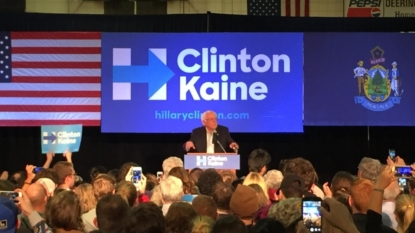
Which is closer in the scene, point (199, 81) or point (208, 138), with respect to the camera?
point (208, 138)

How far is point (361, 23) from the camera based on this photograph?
1187 cm

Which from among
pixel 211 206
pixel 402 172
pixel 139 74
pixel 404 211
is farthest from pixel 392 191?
pixel 139 74

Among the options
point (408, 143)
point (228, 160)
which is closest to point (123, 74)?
point (228, 160)

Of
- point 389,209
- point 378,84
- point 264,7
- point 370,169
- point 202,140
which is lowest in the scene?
point 389,209

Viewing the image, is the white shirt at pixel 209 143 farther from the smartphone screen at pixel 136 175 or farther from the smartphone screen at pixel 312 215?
the smartphone screen at pixel 312 215

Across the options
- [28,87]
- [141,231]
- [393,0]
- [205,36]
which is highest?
[393,0]

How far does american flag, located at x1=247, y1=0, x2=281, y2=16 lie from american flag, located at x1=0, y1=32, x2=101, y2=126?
377cm

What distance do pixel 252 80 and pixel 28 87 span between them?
3357mm

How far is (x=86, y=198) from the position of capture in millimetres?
5309

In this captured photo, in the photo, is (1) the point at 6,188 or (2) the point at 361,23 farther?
(2) the point at 361,23

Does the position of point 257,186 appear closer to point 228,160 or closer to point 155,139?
point 228,160

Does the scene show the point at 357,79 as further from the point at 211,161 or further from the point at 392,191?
the point at 392,191

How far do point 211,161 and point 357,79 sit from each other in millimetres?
4143

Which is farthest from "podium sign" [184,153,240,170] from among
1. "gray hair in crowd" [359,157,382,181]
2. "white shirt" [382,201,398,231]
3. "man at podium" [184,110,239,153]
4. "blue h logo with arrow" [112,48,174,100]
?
"blue h logo with arrow" [112,48,174,100]
